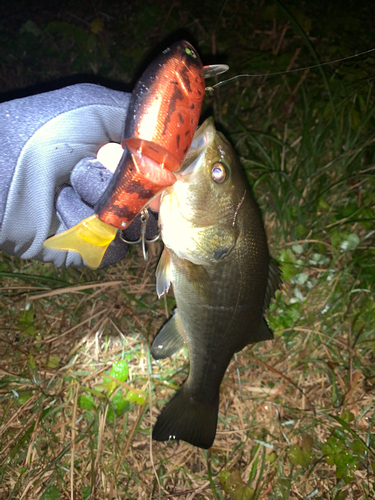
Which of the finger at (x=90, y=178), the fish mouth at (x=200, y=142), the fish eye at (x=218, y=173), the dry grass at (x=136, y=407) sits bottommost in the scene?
the dry grass at (x=136, y=407)

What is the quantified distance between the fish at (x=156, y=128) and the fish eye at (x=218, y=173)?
1.03ft

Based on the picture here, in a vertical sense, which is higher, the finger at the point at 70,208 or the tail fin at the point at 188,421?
the finger at the point at 70,208

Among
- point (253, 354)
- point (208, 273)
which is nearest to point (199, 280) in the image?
point (208, 273)

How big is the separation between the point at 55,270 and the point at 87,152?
1424mm

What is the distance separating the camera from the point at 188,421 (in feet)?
8.04

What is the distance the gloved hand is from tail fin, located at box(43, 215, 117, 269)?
0.72 m

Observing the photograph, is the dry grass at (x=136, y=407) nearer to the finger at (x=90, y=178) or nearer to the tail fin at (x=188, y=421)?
the tail fin at (x=188, y=421)

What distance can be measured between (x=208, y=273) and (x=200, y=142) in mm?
744

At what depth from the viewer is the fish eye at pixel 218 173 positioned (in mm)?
1586

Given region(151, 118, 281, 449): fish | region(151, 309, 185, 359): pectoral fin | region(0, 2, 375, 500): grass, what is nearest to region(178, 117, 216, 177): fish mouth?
region(151, 118, 281, 449): fish

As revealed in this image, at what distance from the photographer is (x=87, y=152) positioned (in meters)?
2.12

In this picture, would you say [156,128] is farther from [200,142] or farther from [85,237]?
[85,237]

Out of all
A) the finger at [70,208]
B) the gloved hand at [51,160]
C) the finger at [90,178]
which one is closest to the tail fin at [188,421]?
the gloved hand at [51,160]

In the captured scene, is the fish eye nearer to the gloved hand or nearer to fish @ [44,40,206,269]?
fish @ [44,40,206,269]
